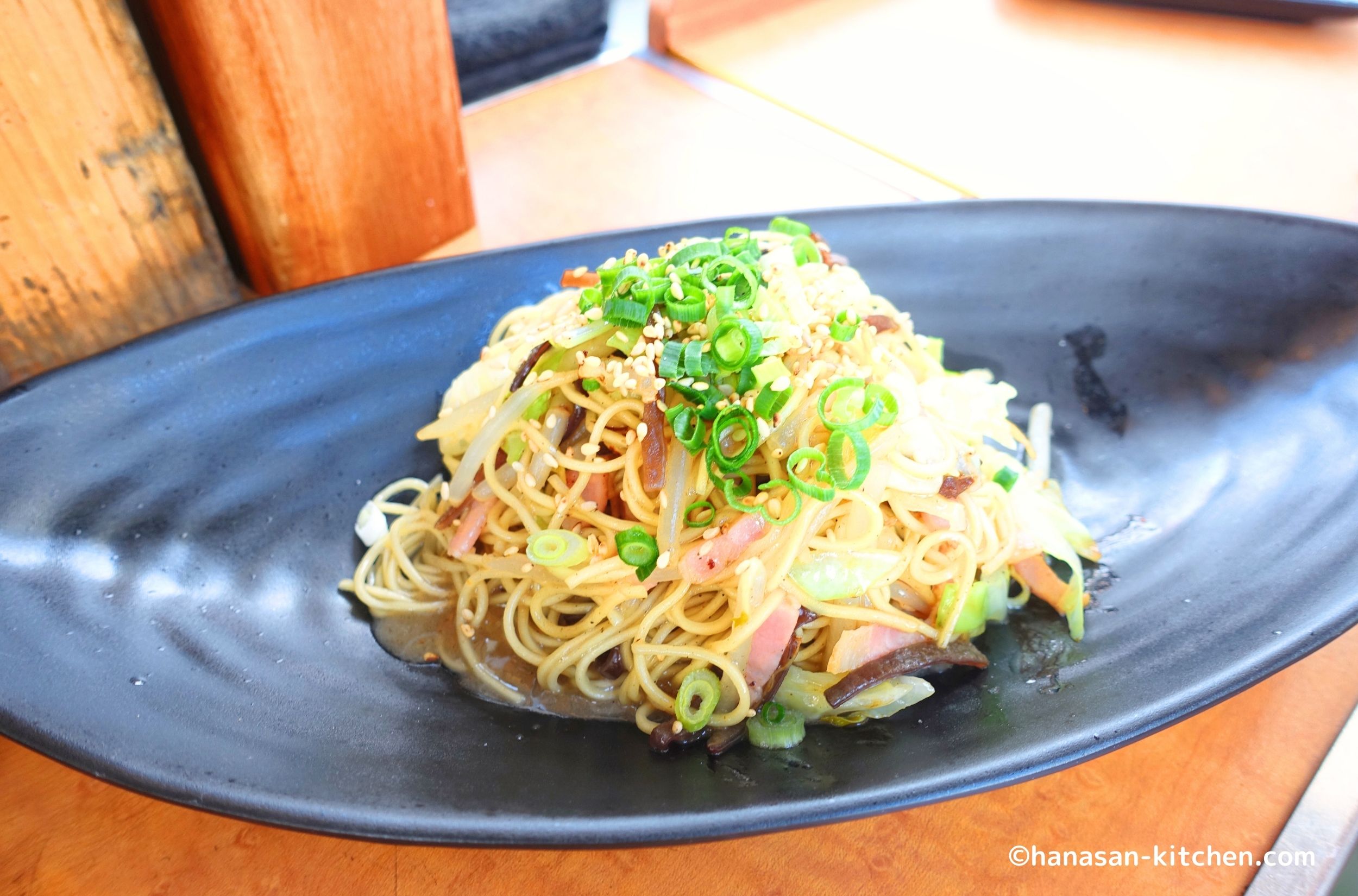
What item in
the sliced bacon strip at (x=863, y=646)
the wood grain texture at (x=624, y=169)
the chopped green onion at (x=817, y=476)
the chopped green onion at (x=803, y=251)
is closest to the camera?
the chopped green onion at (x=817, y=476)

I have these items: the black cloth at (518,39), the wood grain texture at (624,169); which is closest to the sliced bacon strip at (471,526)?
the wood grain texture at (624,169)

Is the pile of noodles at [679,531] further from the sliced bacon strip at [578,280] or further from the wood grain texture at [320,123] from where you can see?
the wood grain texture at [320,123]

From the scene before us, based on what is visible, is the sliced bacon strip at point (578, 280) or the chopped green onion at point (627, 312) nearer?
the chopped green onion at point (627, 312)

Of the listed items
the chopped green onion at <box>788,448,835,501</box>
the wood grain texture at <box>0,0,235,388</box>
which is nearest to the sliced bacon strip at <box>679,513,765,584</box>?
the chopped green onion at <box>788,448,835,501</box>

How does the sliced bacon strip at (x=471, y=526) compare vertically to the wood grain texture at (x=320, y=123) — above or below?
below

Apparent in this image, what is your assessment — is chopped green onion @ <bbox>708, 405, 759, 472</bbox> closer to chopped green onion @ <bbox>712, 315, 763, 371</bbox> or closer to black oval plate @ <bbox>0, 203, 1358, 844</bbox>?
chopped green onion @ <bbox>712, 315, 763, 371</bbox>

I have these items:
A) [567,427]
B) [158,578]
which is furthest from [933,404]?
[158,578]
